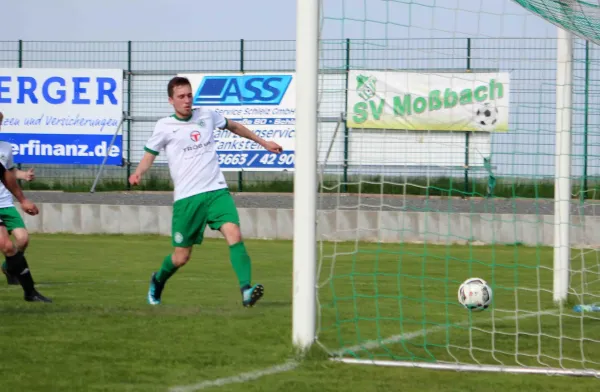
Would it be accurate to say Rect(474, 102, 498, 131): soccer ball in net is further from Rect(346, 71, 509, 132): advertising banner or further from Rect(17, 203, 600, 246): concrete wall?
Rect(17, 203, 600, 246): concrete wall

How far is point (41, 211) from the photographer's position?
18969 mm

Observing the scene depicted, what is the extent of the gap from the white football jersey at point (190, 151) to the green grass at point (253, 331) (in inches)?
40.6

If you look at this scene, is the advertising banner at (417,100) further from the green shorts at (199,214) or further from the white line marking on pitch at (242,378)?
the white line marking on pitch at (242,378)

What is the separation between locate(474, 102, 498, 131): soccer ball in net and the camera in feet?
29.6

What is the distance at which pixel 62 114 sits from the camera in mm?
Result: 21984

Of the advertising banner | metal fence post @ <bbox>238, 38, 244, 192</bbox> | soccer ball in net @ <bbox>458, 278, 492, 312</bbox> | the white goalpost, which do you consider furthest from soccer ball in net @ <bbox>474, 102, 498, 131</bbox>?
metal fence post @ <bbox>238, 38, 244, 192</bbox>

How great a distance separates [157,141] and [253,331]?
222 centimetres

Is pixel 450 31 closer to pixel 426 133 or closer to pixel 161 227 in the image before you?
pixel 426 133

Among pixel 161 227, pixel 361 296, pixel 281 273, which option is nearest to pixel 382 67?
pixel 361 296

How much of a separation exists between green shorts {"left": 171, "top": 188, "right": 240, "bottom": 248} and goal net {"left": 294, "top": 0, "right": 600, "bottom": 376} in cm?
87

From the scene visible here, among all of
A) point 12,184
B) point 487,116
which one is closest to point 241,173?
point 487,116

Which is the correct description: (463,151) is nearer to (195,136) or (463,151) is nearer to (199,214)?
(195,136)

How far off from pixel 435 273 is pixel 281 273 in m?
1.92

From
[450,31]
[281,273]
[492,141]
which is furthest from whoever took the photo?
[281,273]
